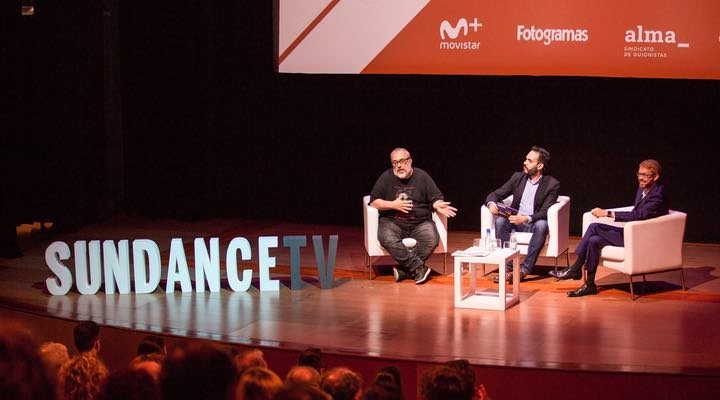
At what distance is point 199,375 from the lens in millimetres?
1788

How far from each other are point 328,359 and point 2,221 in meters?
4.04

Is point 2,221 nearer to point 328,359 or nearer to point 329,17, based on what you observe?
point 329,17

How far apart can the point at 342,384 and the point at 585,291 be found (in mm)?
4289

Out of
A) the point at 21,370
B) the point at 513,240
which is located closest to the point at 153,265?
the point at 513,240

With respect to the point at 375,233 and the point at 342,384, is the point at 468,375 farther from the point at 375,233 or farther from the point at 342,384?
the point at 375,233

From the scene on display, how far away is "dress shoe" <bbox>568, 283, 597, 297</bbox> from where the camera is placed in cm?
696

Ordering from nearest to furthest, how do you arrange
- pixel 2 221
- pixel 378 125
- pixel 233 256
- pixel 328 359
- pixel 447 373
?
pixel 447 373, pixel 328 359, pixel 233 256, pixel 2 221, pixel 378 125

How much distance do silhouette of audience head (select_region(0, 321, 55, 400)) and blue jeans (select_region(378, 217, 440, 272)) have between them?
5.98 meters

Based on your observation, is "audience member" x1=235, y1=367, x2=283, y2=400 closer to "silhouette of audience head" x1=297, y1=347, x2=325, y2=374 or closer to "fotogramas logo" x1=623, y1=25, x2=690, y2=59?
"silhouette of audience head" x1=297, y1=347, x2=325, y2=374

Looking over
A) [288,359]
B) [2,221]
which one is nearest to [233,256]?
[288,359]

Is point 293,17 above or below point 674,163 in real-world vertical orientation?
above

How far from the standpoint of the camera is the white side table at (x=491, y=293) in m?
6.58

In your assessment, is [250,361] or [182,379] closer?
[182,379]

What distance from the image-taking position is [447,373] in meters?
2.66
